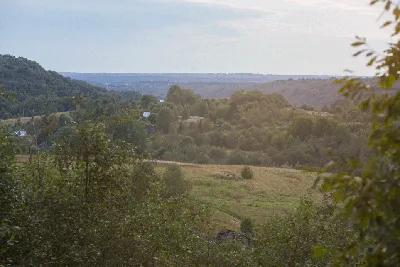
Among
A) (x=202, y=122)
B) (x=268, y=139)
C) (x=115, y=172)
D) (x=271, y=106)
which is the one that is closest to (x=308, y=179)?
(x=268, y=139)

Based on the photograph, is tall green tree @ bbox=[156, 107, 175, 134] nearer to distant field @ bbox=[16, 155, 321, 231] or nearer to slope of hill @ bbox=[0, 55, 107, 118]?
slope of hill @ bbox=[0, 55, 107, 118]

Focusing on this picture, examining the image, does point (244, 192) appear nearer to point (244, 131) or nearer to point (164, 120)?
point (244, 131)

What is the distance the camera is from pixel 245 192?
43.9 m

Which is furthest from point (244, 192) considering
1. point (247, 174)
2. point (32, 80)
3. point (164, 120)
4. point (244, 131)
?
point (32, 80)

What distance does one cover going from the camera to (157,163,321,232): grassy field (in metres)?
35.0

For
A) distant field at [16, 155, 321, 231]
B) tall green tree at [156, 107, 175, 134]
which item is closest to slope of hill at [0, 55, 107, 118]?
tall green tree at [156, 107, 175, 134]

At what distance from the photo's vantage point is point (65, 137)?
13680 mm

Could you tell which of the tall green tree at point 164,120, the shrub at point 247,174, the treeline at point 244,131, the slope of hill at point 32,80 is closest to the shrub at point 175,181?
the shrub at point 247,174

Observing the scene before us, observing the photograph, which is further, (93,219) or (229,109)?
(229,109)

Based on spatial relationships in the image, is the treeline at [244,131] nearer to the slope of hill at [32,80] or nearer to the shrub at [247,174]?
the shrub at [247,174]

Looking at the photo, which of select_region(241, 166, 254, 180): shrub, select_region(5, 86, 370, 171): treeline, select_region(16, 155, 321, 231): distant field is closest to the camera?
select_region(16, 155, 321, 231): distant field

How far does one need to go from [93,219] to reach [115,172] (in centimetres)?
171

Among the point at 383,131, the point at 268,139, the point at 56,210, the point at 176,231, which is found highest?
the point at 383,131

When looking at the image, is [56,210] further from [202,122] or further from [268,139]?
[202,122]
